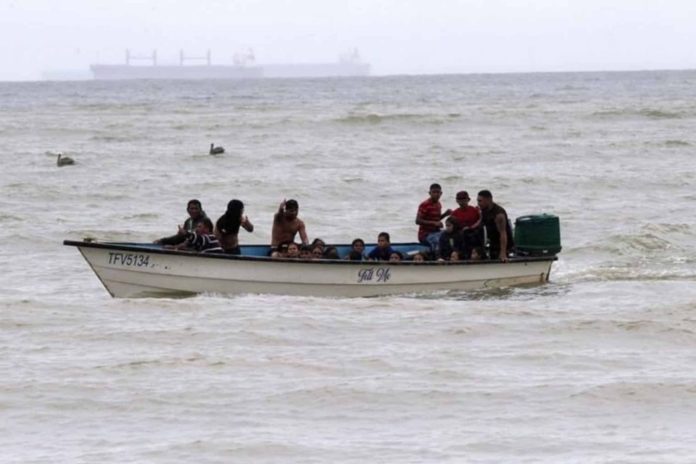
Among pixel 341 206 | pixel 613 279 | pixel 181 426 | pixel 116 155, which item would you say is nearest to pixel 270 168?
pixel 116 155

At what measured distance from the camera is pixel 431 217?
19.3 metres

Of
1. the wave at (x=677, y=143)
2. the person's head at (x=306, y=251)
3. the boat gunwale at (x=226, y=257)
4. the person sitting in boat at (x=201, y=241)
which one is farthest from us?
the wave at (x=677, y=143)

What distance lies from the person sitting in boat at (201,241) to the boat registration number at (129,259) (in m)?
0.40

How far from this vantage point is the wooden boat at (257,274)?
17.2 meters

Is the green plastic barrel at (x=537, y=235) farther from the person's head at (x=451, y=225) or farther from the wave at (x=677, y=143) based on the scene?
the wave at (x=677, y=143)

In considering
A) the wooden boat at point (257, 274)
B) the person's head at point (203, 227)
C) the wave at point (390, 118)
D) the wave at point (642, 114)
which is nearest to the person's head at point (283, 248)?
the wooden boat at point (257, 274)

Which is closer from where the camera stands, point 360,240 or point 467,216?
point 360,240

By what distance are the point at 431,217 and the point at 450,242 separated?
0.71 meters

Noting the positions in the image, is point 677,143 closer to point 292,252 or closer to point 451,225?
point 451,225

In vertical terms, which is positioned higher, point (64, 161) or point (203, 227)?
point (64, 161)

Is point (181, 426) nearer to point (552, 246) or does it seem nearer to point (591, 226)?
point (552, 246)

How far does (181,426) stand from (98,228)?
16610mm

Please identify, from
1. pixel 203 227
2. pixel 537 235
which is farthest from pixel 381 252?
pixel 203 227

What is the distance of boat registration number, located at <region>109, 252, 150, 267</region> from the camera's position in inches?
677
